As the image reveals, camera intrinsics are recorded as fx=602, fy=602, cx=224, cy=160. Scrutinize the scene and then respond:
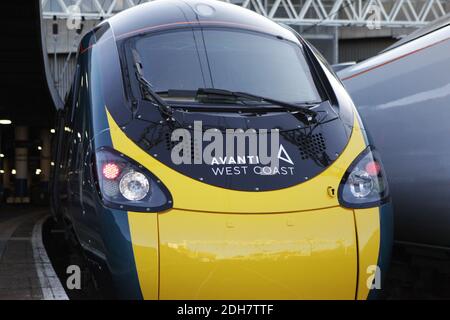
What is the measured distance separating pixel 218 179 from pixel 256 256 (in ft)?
1.60

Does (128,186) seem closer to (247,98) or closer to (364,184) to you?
(247,98)

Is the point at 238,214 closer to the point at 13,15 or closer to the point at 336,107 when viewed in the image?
the point at 336,107

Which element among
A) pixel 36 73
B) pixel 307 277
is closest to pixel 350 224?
pixel 307 277

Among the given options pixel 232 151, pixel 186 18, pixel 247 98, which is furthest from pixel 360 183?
pixel 186 18

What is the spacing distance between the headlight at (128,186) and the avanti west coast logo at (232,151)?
0.21m

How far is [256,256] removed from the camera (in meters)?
3.25

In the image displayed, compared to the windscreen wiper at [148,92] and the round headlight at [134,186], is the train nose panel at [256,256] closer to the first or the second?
the round headlight at [134,186]

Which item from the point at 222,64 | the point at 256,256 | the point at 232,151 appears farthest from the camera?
the point at 222,64

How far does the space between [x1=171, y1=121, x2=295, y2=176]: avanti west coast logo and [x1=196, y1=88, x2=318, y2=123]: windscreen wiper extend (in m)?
0.30

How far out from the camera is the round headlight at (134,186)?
3336 mm

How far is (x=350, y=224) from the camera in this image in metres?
3.43

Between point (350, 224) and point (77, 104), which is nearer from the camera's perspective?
point (350, 224)

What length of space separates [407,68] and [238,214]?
8.37 feet

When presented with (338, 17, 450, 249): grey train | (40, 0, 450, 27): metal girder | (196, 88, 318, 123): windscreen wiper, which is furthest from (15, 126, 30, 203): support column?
(196, 88, 318, 123): windscreen wiper
